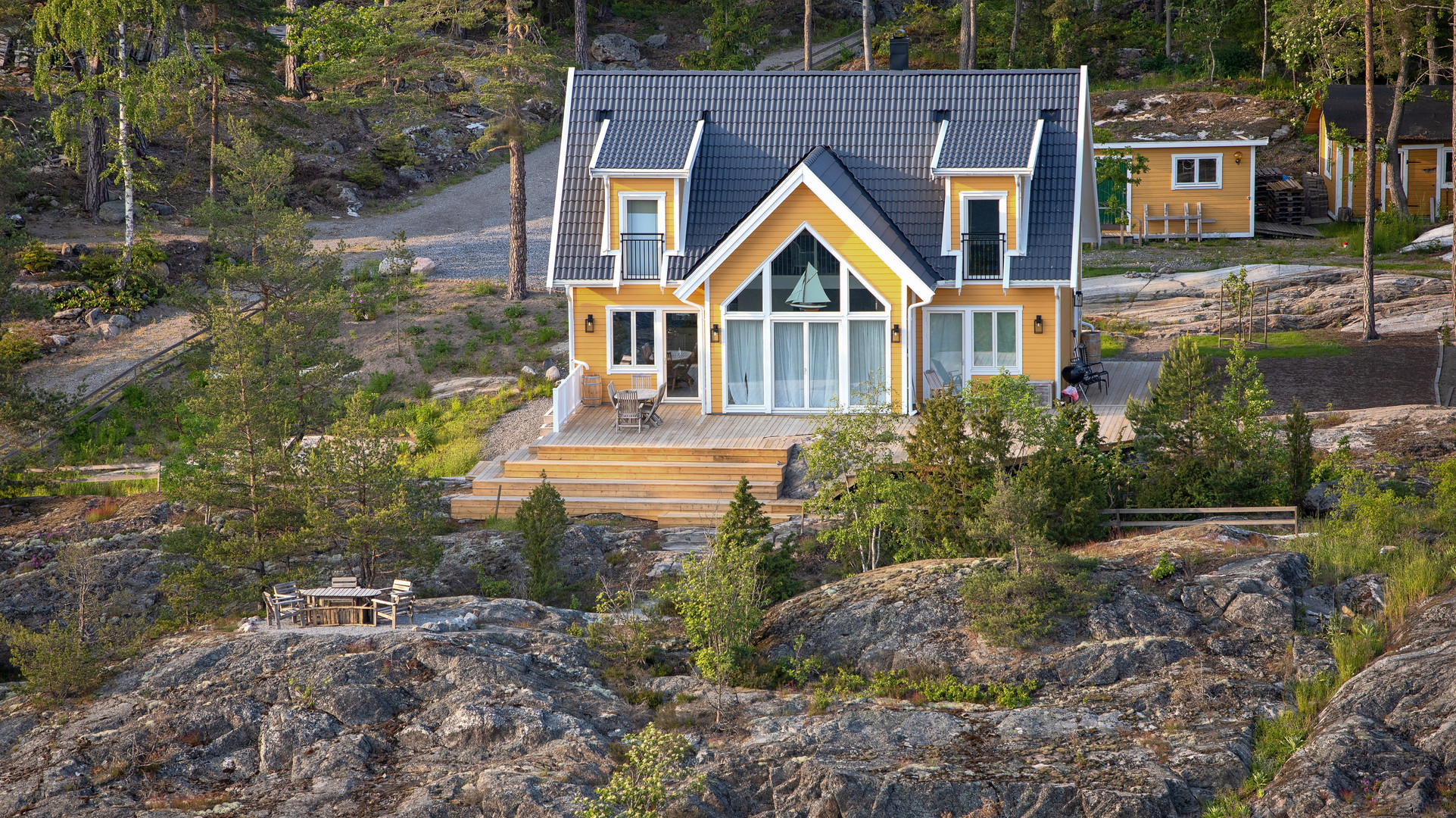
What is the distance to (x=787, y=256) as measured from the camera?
2333 cm

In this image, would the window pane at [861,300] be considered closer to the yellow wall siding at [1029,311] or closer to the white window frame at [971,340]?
the yellow wall siding at [1029,311]

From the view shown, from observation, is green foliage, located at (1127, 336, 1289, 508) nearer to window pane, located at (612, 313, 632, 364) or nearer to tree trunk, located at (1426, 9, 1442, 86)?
window pane, located at (612, 313, 632, 364)

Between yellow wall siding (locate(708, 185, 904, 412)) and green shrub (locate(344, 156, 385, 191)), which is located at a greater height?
green shrub (locate(344, 156, 385, 191))

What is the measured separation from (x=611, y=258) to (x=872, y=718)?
13.5m

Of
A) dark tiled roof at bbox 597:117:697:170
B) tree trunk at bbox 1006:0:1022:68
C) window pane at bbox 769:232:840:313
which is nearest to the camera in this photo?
window pane at bbox 769:232:840:313

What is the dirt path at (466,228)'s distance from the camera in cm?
3631

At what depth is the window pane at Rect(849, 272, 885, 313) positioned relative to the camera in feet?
76.2

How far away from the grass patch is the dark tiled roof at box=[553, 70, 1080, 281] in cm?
558

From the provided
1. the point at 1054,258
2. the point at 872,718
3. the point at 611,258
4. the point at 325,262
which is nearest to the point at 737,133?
the point at 611,258

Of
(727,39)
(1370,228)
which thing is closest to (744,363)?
(1370,228)

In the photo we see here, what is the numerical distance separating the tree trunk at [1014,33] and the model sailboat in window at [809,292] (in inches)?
1119

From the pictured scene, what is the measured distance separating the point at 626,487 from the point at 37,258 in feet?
63.9

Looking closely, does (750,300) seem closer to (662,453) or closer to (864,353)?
(864,353)

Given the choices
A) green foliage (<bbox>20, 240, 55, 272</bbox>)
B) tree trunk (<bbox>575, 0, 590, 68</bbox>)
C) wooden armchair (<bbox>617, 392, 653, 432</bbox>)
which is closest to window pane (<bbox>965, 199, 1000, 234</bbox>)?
wooden armchair (<bbox>617, 392, 653, 432</bbox>)
